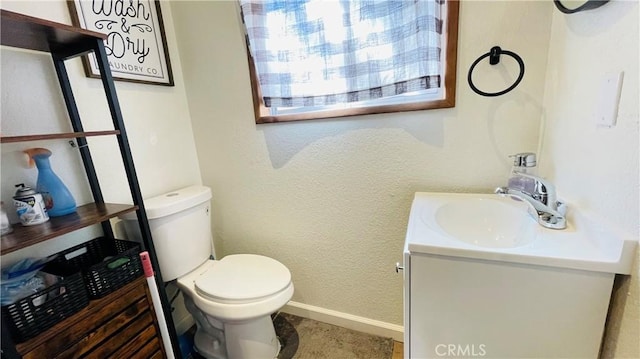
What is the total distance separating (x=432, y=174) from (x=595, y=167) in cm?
55

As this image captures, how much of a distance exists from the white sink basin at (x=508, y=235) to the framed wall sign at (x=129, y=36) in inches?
56.0

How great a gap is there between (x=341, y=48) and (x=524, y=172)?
0.87 meters

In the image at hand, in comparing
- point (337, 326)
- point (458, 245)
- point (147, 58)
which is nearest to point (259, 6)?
point (147, 58)

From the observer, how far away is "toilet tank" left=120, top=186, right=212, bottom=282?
1.22 metres

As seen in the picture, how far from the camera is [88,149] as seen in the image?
3.72 ft

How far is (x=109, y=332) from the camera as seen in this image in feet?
3.16

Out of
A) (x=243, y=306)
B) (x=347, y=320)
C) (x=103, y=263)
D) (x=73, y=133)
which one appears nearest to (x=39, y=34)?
(x=73, y=133)

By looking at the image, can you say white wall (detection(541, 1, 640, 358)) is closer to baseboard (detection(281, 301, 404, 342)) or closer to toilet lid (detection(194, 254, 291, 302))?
baseboard (detection(281, 301, 404, 342))

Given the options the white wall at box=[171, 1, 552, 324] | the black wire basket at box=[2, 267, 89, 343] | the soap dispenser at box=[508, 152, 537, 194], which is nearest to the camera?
the black wire basket at box=[2, 267, 89, 343]

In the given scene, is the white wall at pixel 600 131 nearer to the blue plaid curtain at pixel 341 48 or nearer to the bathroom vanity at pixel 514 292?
the bathroom vanity at pixel 514 292

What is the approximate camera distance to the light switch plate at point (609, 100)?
0.64 m

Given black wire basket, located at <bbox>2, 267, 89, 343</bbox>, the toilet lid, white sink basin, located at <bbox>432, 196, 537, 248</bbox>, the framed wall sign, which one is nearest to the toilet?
the toilet lid

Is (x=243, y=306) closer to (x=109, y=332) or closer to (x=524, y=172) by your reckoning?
(x=109, y=332)

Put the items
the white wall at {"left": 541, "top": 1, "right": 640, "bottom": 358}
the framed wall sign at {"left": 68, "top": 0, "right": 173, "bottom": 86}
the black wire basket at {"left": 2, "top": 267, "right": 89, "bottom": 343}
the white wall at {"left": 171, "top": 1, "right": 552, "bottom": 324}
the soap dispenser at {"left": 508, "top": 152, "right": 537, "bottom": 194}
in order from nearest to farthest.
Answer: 1. the white wall at {"left": 541, "top": 1, "right": 640, "bottom": 358}
2. the black wire basket at {"left": 2, "top": 267, "right": 89, "bottom": 343}
3. the soap dispenser at {"left": 508, "top": 152, "right": 537, "bottom": 194}
4. the white wall at {"left": 171, "top": 1, "right": 552, "bottom": 324}
5. the framed wall sign at {"left": 68, "top": 0, "right": 173, "bottom": 86}
